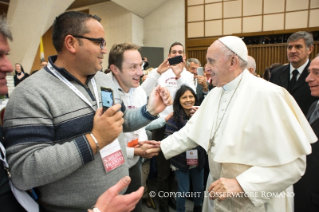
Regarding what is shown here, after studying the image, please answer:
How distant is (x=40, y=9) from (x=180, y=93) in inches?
Result: 298

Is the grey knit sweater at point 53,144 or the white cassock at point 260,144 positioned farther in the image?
the white cassock at point 260,144

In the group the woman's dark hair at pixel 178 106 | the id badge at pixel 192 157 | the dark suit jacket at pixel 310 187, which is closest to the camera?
the dark suit jacket at pixel 310 187

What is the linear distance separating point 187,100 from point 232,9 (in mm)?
9115

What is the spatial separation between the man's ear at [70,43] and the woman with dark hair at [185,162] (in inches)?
72.2

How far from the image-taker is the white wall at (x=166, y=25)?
11.0 m

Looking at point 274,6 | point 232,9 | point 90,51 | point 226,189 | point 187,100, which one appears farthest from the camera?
point 232,9

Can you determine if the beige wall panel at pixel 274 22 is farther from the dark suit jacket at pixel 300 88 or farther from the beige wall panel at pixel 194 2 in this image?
the dark suit jacket at pixel 300 88

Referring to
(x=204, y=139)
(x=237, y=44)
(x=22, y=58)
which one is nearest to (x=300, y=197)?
(x=204, y=139)

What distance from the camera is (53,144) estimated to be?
40.7 inches

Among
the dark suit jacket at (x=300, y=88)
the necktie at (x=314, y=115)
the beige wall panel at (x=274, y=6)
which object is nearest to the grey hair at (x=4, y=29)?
the necktie at (x=314, y=115)

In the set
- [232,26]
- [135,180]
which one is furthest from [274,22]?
[135,180]

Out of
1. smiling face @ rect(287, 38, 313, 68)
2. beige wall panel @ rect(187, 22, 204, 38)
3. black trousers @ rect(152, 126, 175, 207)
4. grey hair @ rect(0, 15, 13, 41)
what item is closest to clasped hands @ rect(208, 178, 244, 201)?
grey hair @ rect(0, 15, 13, 41)

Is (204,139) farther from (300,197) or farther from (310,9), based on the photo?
(310,9)

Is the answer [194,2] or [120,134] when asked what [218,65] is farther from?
[194,2]
